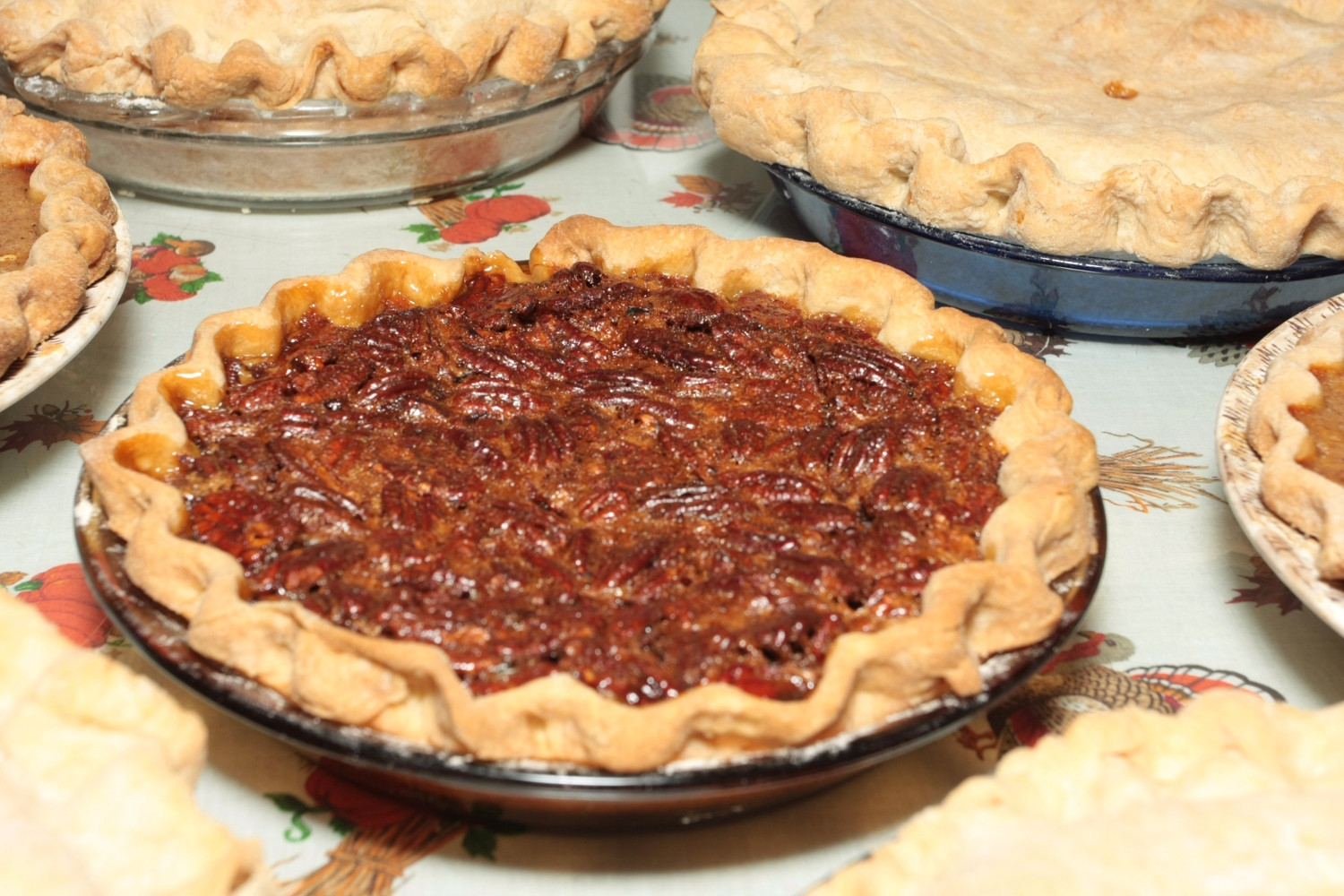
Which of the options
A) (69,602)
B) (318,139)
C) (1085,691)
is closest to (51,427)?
(69,602)

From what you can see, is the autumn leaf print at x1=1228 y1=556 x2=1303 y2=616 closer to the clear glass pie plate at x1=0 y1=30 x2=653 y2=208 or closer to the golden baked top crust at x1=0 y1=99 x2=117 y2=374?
the clear glass pie plate at x1=0 y1=30 x2=653 y2=208

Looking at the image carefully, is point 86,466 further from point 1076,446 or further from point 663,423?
point 1076,446

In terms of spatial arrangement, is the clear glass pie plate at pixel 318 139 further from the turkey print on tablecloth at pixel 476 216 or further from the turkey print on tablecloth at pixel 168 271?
the turkey print on tablecloth at pixel 168 271

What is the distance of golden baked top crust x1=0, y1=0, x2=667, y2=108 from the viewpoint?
3.13 m

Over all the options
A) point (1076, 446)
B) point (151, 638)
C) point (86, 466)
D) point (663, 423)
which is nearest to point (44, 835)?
point (151, 638)

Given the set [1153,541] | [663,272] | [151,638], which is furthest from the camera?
[663,272]

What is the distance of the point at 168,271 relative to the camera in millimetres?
3236

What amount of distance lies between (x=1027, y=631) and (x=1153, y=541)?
2.92 ft

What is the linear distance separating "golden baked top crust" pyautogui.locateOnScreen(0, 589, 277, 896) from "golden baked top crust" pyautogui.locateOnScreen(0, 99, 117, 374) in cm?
86

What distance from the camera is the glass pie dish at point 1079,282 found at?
274 cm

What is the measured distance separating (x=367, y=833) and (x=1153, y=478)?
5.85 ft

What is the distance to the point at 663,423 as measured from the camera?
2.24m

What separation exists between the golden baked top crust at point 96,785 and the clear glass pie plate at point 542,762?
3.4 inches

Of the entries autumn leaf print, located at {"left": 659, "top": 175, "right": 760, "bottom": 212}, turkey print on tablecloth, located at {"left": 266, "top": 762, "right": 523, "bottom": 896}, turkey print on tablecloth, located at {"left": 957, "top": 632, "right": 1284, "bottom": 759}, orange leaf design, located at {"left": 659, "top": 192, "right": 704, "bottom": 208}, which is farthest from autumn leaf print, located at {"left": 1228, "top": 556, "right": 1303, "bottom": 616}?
orange leaf design, located at {"left": 659, "top": 192, "right": 704, "bottom": 208}
